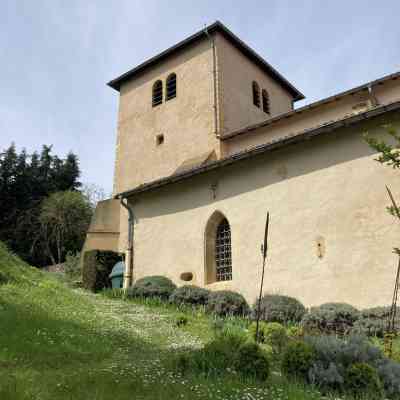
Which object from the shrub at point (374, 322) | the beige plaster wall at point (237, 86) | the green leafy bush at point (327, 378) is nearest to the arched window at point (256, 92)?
the beige plaster wall at point (237, 86)

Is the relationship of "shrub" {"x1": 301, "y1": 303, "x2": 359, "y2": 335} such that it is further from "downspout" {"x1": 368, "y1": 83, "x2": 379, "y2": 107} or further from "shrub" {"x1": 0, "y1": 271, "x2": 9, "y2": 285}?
"downspout" {"x1": 368, "y1": 83, "x2": 379, "y2": 107}

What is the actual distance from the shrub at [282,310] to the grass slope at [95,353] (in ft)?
4.42

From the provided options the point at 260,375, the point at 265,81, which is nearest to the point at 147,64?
the point at 265,81

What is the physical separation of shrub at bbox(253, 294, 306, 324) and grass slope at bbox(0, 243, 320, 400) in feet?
4.42

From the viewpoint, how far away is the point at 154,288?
12461 millimetres

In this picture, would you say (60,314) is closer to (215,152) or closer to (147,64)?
(215,152)

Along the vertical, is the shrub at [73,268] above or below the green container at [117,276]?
above

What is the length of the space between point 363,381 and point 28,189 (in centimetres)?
2890

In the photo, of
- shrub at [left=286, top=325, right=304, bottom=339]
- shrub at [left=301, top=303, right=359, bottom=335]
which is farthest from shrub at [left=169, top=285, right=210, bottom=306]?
shrub at [left=286, top=325, right=304, bottom=339]

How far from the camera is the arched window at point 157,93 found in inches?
788

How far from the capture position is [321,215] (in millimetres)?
10406

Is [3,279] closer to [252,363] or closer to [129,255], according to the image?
[129,255]

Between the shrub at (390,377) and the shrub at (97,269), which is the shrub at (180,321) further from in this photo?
the shrub at (97,269)

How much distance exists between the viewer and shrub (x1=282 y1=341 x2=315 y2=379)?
4953 mm
